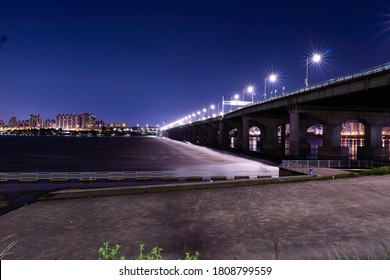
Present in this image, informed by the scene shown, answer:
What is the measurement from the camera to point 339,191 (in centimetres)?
1941

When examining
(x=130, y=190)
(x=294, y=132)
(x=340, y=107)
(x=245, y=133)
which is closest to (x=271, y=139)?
(x=245, y=133)

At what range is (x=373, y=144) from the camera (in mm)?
75562

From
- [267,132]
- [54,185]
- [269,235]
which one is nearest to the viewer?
[269,235]

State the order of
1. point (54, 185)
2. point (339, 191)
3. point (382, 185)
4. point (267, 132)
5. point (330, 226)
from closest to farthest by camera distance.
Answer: point (330, 226) → point (339, 191) → point (382, 185) → point (54, 185) → point (267, 132)

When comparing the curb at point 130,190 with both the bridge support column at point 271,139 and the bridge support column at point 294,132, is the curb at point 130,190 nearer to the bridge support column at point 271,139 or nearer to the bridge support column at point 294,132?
the bridge support column at point 294,132

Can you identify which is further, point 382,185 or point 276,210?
point 382,185

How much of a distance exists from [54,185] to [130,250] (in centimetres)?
2488

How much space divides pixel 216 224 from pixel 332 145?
6279 centimetres

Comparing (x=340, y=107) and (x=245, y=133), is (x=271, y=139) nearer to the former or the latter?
(x=245, y=133)

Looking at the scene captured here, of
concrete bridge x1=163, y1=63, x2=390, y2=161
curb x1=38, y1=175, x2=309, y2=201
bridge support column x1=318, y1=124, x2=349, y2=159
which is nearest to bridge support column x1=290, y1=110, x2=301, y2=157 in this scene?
concrete bridge x1=163, y1=63, x2=390, y2=161

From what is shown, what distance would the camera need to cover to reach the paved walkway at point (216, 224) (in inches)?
404

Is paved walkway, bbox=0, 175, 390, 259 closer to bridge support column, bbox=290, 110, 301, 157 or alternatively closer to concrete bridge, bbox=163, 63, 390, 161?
concrete bridge, bbox=163, 63, 390, 161
